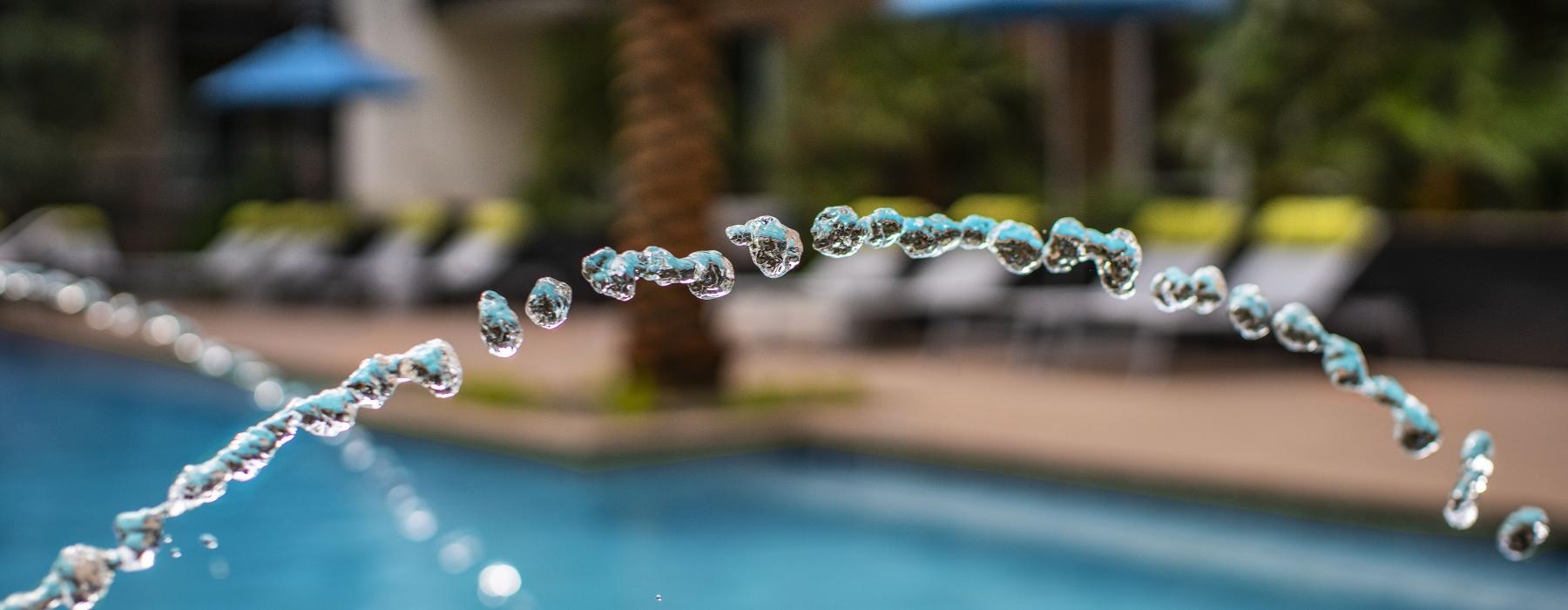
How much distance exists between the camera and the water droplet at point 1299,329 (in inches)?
126

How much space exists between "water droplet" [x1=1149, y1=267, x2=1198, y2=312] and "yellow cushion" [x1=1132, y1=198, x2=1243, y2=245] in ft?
25.3

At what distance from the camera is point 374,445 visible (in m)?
8.95

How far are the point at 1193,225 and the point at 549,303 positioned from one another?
859 centimetres

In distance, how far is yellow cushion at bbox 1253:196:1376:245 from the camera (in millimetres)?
10156

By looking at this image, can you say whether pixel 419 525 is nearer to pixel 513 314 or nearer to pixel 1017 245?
pixel 513 314

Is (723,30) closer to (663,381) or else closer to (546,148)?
(546,148)

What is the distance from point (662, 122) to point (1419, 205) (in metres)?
5.18

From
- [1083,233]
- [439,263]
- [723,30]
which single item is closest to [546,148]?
[723,30]

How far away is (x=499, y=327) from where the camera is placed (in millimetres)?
2830

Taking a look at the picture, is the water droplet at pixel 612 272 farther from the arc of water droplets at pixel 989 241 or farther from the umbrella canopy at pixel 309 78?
the umbrella canopy at pixel 309 78

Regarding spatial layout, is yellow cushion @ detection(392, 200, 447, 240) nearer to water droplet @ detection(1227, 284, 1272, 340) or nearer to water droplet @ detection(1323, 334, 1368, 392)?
water droplet @ detection(1227, 284, 1272, 340)

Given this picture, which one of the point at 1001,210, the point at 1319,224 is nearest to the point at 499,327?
the point at 1319,224

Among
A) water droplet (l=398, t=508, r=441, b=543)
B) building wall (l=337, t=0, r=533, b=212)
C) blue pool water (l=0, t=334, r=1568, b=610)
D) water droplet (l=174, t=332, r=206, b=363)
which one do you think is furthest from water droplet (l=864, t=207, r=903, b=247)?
building wall (l=337, t=0, r=533, b=212)

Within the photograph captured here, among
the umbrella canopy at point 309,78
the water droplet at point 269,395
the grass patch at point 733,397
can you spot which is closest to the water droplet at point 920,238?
the grass patch at point 733,397
